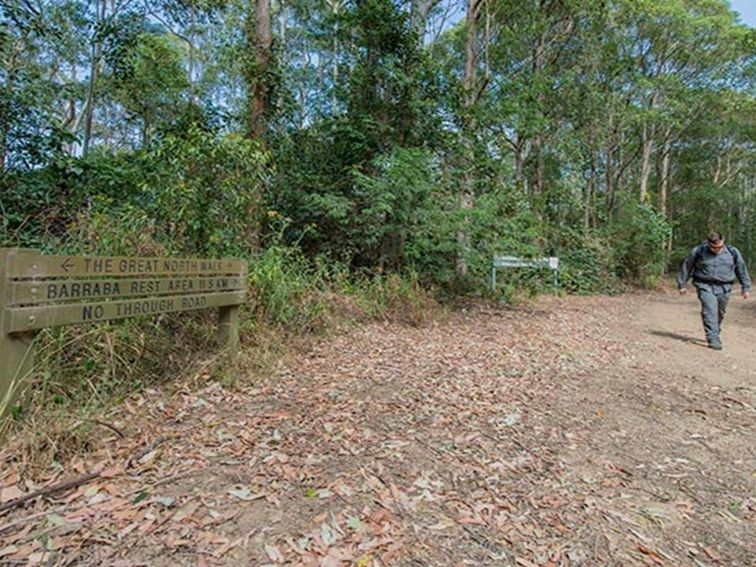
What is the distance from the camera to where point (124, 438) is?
2.47 meters

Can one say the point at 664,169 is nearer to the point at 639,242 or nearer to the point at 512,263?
the point at 639,242

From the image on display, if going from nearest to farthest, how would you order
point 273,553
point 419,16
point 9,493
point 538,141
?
point 273,553, point 9,493, point 419,16, point 538,141

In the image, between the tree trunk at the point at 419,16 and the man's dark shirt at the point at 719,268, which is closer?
the man's dark shirt at the point at 719,268

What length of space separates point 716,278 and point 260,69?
279 inches

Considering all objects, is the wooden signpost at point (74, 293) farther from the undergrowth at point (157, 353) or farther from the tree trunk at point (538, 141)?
the tree trunk at point (538, 141)

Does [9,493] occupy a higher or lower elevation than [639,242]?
lower

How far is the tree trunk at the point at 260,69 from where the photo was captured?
22.3 feet

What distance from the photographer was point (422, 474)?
2314 mm

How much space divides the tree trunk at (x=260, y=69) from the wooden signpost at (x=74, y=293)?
4.36m

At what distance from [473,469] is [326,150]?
6.98m

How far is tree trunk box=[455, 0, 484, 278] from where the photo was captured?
7.10 metres

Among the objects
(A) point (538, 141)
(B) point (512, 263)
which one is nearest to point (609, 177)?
(A) point (538, 141)

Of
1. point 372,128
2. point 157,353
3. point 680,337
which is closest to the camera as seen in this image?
point 157,353

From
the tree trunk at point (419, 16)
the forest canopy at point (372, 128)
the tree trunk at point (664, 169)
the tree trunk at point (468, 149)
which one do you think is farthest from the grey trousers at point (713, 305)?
the tree trunk at point (664, 169)
